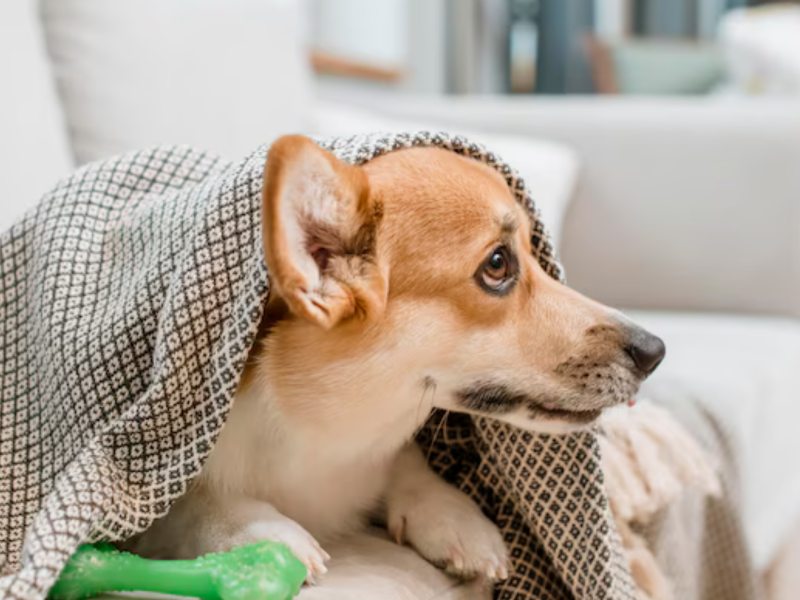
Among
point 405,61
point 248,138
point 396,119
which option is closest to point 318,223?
point 248,138

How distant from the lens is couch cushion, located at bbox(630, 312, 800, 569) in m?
1.37

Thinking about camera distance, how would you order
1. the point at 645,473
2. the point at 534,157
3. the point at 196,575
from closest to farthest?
the point at 196,575
the point at 645,473
the point at 534,157

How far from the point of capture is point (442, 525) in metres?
0.85

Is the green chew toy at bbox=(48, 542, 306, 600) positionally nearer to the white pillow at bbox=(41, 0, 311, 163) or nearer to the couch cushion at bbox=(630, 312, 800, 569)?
the couch cushion at bbox=(630, 312, 800, 569)

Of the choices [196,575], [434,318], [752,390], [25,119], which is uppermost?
[25,119]

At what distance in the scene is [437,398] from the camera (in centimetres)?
82

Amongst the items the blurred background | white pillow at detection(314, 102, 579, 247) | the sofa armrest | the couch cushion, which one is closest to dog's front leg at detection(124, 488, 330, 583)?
the couch cushion

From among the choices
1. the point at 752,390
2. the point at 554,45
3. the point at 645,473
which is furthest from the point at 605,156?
the point at 554,45

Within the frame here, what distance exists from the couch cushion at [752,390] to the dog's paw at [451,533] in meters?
0.48

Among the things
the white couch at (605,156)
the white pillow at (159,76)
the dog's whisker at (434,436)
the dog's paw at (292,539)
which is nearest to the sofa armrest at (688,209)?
the white couch at (605,156)

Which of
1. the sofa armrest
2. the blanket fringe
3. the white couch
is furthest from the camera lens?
the sofa armrest

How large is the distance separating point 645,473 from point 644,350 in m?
0.21

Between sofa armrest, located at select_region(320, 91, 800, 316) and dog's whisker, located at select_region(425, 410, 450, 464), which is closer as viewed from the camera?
dog's whisker, located at select_region(425, 410, 450, 464)

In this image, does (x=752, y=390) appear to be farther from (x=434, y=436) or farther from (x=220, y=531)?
(x=220, y=531)
